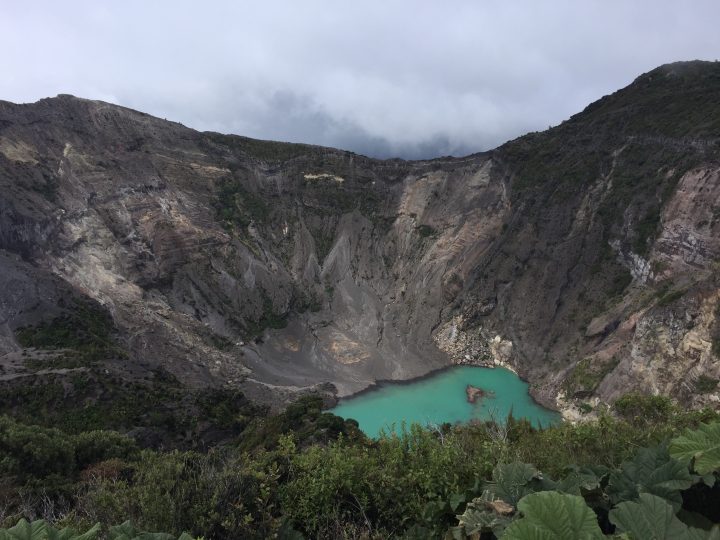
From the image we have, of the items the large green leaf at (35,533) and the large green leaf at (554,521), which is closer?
the large green leaf at (554,521)

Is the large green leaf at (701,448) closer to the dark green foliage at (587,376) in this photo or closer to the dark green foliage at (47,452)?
the dark green foliage at (47,452)

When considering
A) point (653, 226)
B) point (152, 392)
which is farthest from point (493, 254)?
point (152, 392)

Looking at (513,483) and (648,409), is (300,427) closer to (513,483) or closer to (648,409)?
(648,409)

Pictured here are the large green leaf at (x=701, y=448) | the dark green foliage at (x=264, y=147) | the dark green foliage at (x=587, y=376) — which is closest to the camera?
the large green leaf at (x=701, y=448)

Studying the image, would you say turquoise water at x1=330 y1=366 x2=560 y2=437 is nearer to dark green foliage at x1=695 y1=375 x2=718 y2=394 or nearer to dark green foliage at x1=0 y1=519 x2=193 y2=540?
dark green foliage at x1=695 y1=375 x2=718 y2=394

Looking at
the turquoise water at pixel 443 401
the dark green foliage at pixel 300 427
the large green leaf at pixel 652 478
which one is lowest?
the turquoise water at pixel 443 401

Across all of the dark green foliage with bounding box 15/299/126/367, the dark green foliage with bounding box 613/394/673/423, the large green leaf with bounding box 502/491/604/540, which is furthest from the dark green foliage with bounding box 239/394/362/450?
the large green leaf with bounding box 502/491/604/540

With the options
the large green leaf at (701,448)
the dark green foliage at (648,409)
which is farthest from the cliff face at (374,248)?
the large green leaf at (701,448)
